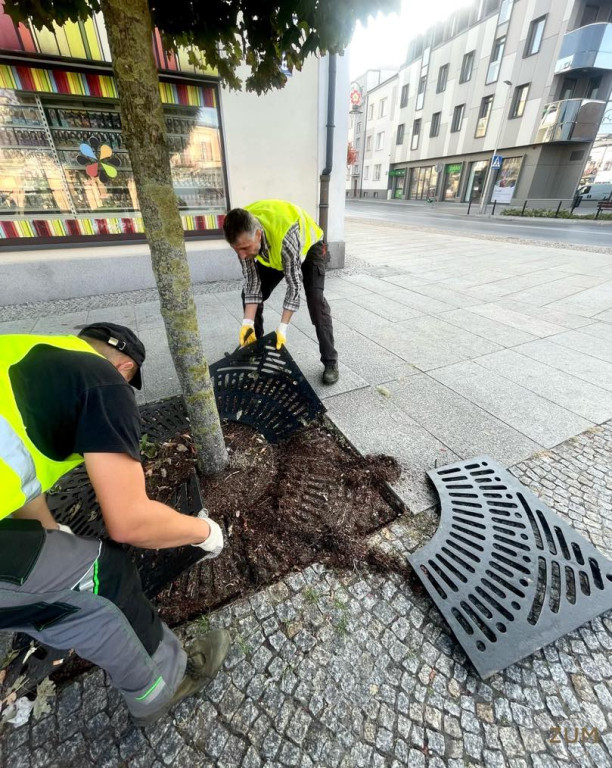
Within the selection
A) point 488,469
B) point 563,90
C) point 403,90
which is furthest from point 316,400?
point 403,90

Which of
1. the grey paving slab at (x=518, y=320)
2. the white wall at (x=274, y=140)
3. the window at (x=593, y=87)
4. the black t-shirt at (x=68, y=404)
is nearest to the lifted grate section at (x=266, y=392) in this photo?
the black t-shirt at (x=68, y=404)

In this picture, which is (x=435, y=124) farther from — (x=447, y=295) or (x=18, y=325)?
(x=18, y=325)

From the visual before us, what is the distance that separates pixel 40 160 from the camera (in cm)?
530

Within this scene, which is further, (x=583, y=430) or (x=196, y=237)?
(x=196, y=237)

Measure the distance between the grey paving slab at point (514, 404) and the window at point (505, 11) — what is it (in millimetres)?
32848

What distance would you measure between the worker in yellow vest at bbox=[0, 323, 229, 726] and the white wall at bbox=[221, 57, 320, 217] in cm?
577

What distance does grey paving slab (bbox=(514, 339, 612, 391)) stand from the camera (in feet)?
11.1

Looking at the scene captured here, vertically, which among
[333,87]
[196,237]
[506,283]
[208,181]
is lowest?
[506,283]

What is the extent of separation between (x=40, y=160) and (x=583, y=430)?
23.7 ft

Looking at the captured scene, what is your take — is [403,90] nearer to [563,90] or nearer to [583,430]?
[563,90]

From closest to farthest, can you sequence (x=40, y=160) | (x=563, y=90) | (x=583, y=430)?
1. (x=583, y=430)
2. (x=40, y=160)
3. (x=563, y=90)

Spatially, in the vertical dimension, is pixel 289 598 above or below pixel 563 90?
below

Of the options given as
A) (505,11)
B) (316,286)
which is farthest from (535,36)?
(316,286)

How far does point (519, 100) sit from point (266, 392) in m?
31.2
